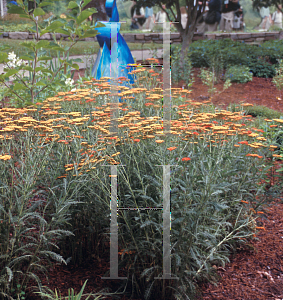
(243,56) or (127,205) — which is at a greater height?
(243,56)

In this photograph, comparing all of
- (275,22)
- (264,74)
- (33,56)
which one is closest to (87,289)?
(33,56)

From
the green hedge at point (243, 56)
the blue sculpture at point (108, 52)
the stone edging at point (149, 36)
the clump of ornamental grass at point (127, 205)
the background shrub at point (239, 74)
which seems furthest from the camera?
the stone edging at point (149, 36)

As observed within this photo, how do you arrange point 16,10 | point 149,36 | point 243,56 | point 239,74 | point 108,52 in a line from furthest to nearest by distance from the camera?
point 149,36 → point 243,56 → point 239,74 → point 108,52 → point 16,10

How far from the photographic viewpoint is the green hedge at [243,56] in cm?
1046

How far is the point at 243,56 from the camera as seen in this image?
10.8m

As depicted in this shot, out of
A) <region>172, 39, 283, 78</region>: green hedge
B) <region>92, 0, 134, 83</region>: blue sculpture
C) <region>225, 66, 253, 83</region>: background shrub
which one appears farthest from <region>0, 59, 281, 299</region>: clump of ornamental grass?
<region>172, 39, 283, 78</region>: green hedge

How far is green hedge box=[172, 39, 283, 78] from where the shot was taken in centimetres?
1046

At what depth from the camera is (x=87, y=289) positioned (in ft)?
7.45

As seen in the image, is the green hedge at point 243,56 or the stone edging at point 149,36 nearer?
the green hedge at point 243,56

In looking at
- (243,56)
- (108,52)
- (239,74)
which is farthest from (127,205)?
(243,56)

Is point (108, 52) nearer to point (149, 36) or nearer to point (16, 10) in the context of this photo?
point (16, 10)

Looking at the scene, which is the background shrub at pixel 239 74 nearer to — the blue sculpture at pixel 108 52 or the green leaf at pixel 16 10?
the blue sculpture at pixel 108 52

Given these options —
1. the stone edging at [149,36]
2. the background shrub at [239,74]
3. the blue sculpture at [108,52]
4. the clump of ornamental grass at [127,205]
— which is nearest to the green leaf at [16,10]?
the blue sculpture at [108,52]

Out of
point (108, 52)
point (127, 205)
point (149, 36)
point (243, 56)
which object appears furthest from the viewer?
point (149, 36)
